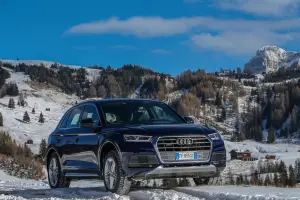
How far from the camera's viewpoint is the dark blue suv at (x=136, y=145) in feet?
29.0

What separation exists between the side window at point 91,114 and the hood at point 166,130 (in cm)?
103

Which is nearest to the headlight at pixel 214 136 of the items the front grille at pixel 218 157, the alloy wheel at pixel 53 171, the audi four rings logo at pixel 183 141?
the front grille at pixel 218 157

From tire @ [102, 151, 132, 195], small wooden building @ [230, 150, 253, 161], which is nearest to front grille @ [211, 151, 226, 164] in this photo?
tire @ [102, 151, 132, 195]

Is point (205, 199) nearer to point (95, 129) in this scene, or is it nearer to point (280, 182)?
point (95, 129)

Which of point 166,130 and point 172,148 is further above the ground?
point 166,130

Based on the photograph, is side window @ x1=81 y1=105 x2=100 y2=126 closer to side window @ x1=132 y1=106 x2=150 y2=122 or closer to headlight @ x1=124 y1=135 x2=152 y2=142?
side window @ x1=132 y1=106 x2=150 y2=122

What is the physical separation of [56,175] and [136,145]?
11.7 feet

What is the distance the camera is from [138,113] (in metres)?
10.3

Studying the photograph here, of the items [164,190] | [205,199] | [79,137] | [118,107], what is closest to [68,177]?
[79,137]

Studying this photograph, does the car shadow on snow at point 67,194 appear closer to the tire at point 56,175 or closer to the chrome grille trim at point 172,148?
the chrome grille trim at point 172,148

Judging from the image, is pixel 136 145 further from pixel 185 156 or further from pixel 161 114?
pixel 161 114

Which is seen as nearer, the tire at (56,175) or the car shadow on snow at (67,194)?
the car shadow on snow at (67,194)

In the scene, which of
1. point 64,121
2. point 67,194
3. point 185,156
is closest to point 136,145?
point 185,156

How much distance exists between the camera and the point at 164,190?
9281 mm
